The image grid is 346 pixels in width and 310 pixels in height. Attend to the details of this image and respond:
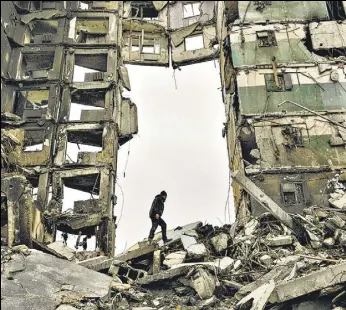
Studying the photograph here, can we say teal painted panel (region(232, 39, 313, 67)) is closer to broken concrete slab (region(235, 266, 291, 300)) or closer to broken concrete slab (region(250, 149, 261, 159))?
broken concrete slab (region(250, 149, 261, 159))

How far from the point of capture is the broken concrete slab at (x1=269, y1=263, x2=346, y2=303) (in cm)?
664

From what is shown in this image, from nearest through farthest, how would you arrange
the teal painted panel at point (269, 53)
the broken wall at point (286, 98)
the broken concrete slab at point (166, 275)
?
the broken concrete slab at point (166, 275) < the broken wall at point (286, 98) < the teal painted panel at point (269, 53)

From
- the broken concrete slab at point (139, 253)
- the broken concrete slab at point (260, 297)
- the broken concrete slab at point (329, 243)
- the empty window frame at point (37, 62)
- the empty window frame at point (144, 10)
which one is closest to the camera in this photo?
the broken concrete slab at point (260, 297)

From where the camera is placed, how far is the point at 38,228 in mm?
11062

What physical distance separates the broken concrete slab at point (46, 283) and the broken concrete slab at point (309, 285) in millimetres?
3406

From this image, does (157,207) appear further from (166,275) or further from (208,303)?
(208,303)

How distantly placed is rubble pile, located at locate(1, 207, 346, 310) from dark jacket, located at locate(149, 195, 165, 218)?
1.36 metres

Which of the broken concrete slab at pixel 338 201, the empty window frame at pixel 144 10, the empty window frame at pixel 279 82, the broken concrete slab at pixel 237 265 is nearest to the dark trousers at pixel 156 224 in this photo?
the broken concrete slab at pixel 237 265

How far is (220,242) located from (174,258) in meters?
1.33

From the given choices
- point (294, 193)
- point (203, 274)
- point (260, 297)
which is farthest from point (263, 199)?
point (294, 193)

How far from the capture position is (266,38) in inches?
774

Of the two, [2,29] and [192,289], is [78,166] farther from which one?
[192,289]

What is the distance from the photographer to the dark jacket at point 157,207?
12836 mm

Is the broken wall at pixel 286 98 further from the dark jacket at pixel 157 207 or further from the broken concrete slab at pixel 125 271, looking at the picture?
the broken concrete slab at pixel 125 271
